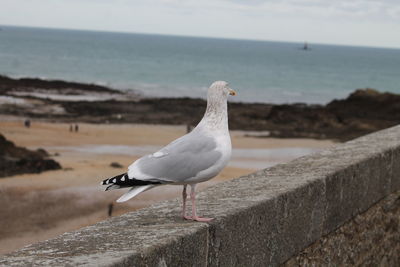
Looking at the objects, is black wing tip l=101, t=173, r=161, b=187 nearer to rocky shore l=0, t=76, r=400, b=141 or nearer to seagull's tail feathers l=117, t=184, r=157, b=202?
seagull's tail feathers l=117, t=184, r=157, b=202

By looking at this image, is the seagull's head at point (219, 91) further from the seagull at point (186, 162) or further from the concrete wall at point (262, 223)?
the concrete wall at point (262, 223)

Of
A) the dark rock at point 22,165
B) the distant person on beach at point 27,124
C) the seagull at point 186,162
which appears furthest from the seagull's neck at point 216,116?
the distant person on beach at point 27,124

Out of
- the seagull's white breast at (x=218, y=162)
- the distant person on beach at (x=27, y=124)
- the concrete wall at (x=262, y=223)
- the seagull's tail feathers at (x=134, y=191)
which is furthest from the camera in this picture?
the distant person on beach at (x=27, y=124)

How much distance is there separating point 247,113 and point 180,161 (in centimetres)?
2959

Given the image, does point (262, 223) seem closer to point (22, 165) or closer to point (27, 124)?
point (22, 165)

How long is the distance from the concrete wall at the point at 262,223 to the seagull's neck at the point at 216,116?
363mm

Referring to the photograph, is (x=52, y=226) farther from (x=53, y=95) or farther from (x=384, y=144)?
(x=53, y=95)

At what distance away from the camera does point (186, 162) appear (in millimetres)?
2449

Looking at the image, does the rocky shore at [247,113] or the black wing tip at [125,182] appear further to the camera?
the rocky shore at [247,113]

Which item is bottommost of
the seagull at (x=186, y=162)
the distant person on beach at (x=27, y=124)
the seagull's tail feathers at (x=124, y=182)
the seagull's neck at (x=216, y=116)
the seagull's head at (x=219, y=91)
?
the distant person on beach at (x=27, y=124)

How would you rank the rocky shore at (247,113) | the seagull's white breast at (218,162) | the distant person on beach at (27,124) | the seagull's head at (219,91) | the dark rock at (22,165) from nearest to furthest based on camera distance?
the seagull's white breast at (218,162) → the seagull's head at (219,91) → the dark rock at (22,165) → the distant person on beach at (27,124) → the rocky shore at (247,113)

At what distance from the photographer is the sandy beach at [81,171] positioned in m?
11.7

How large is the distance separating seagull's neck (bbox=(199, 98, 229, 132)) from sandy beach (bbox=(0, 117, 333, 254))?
8.28 meters

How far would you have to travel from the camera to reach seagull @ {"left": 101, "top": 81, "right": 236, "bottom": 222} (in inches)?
93.8
